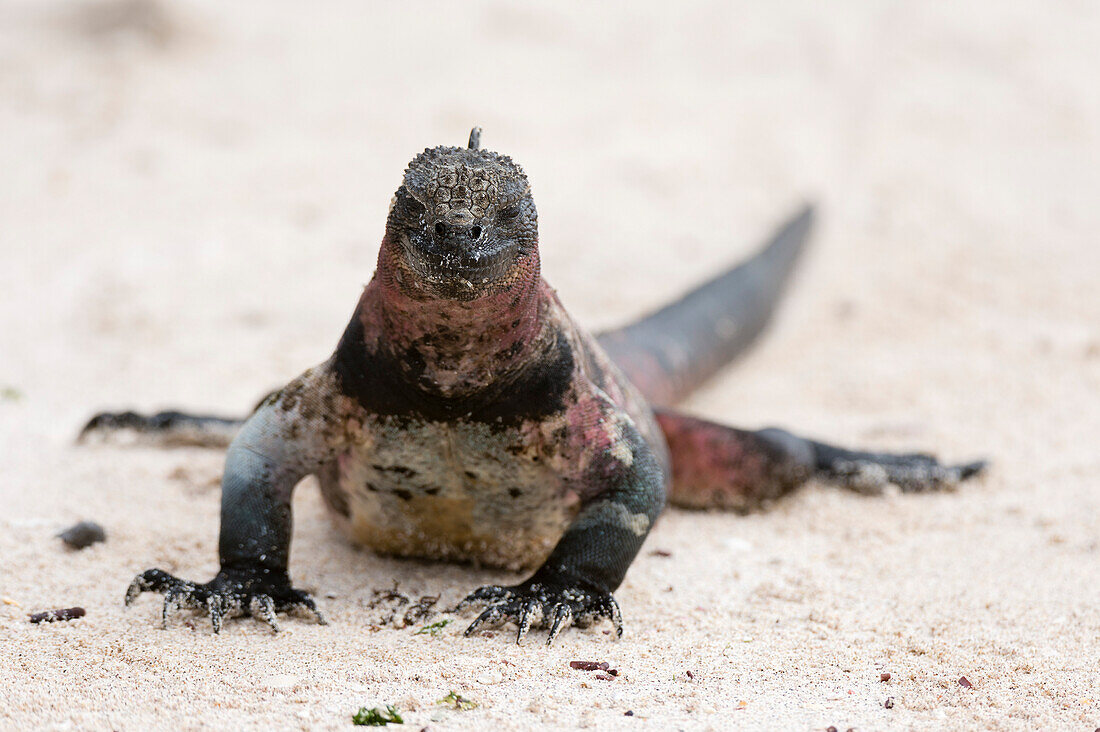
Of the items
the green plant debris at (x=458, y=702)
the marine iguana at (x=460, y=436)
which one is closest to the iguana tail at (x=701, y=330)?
the marine iguana at (x=460, y=436)

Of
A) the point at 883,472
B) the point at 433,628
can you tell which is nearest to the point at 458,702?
the point at 433,628

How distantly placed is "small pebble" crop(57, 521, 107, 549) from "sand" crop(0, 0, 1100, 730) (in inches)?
2.4

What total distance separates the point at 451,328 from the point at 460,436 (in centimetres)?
43

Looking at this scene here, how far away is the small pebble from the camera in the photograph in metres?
4.21

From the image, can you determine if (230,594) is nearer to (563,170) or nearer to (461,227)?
(461,227)

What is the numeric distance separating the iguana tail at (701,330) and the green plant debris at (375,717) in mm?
2692

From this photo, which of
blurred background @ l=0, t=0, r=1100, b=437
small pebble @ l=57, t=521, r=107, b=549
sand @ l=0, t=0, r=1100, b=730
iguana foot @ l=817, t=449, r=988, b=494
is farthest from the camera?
blurred background @ l=0, t=0, r=1100, b=437

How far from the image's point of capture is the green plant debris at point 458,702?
304 centimetres

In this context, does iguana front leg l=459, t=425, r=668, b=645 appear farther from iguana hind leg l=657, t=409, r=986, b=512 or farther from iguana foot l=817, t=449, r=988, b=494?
iguana foot l=817, t=449, r=988, b=494

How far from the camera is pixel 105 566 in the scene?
13.4 feet

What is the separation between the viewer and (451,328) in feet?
11.6

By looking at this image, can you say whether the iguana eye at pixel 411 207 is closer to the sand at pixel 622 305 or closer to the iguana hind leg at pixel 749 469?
the sand at pixel 622 305

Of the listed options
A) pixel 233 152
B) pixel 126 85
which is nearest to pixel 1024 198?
pixel 233 152

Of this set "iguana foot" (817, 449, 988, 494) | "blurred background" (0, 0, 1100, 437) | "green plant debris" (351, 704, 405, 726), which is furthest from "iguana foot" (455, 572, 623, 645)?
"blurred background" (0, 0, 1100, 437)
